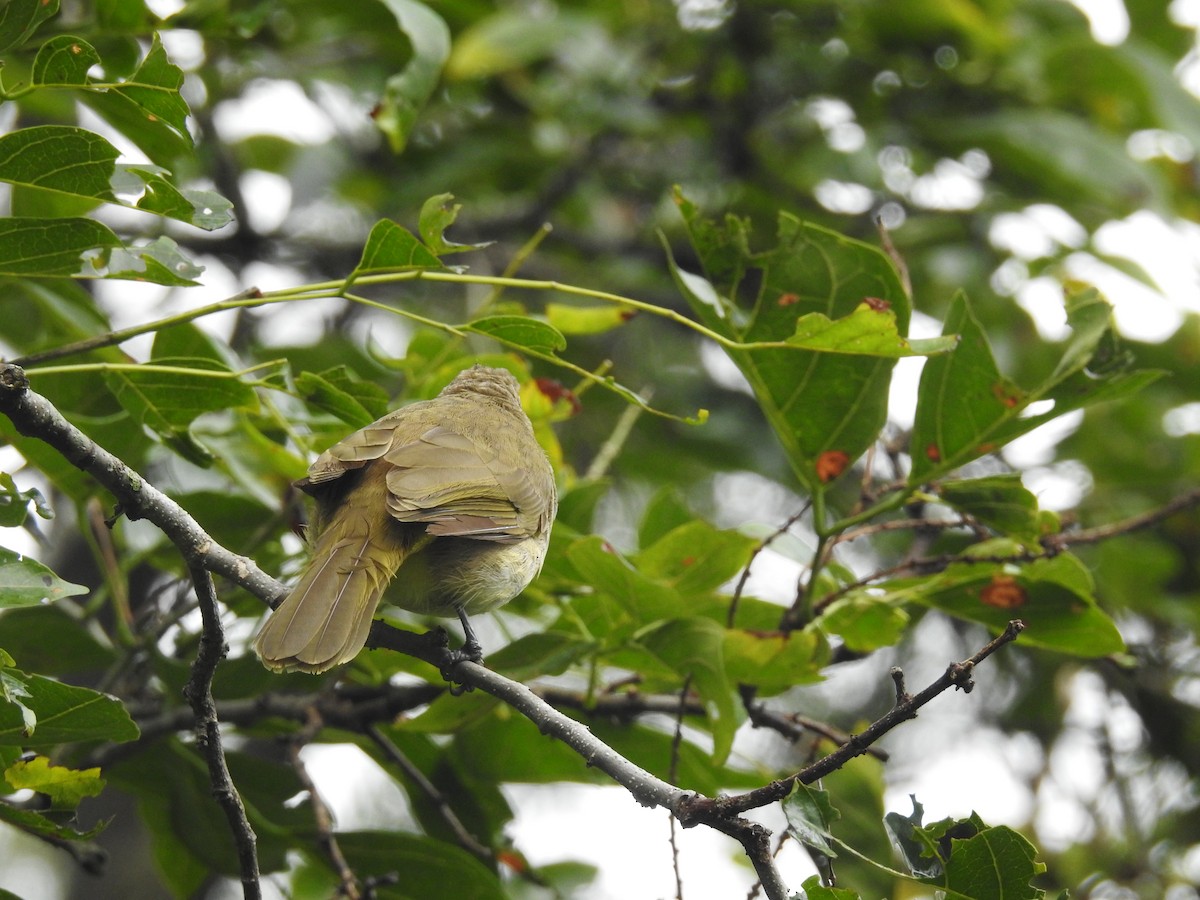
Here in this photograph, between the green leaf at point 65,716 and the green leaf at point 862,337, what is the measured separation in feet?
5.10

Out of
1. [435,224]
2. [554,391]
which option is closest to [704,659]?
[554,391]

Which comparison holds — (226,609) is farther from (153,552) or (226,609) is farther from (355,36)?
(355,36)

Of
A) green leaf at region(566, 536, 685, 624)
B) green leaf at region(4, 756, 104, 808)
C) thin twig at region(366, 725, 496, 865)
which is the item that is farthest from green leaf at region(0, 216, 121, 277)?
thin twig at region(366, 725, 496, 865)

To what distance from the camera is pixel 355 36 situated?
18.3 ft

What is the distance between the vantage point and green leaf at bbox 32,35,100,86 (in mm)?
2346

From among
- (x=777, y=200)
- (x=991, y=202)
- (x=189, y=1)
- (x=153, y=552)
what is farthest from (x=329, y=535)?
(x=991, y=202)

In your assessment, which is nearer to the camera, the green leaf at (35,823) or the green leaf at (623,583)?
the green leaf at (35,823)

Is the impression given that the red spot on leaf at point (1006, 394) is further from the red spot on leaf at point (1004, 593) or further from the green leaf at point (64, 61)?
the green leaf at point (64, 61)

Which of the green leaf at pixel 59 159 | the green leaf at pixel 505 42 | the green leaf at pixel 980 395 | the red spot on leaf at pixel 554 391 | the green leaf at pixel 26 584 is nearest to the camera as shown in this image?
the green leaf at pixel 26 584

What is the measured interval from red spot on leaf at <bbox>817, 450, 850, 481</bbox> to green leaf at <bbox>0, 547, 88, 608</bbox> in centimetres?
178

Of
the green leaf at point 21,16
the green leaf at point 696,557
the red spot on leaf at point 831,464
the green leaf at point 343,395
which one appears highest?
the green leaf at point 21,16

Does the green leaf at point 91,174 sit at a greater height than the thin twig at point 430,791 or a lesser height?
greater

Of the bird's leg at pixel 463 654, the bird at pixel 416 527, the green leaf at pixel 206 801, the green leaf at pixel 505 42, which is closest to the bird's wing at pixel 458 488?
the bird at pixel 416 527

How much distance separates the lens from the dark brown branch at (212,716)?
2201 millimetres
